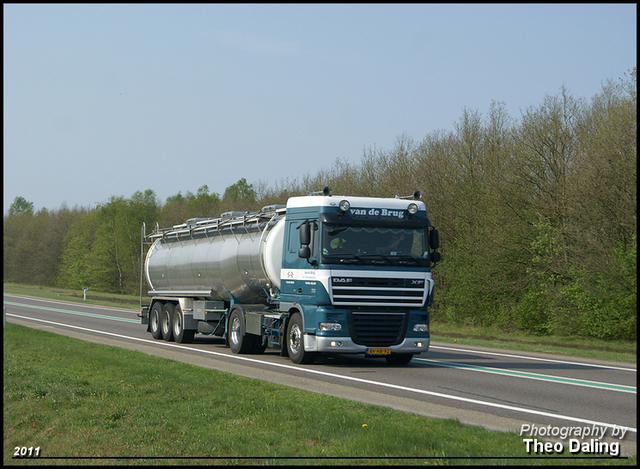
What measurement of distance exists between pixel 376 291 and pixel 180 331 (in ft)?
31.7

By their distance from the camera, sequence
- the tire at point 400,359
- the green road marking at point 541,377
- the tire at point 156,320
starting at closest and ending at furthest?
the green road marking at point 541,377, the tire at point 400,359, the tire at point 156,320

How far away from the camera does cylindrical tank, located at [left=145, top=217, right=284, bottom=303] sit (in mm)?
17797

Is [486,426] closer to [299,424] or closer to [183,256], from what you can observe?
[299,424]

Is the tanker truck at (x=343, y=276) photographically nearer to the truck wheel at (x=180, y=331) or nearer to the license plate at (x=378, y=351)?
the license plate at (x=378, y=351)

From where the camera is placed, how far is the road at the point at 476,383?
385 inches

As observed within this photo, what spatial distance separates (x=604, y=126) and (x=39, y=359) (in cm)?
2167

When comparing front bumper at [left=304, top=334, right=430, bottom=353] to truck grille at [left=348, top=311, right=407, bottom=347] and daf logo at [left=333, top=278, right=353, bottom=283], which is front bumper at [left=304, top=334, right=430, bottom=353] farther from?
daf logo at [left=333, top=278, right=353, bottom=283]

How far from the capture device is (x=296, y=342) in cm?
1644

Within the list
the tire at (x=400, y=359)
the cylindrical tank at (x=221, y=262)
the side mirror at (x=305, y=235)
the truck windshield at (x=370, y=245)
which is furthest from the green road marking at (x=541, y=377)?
the cylindrical tank at (x=221, y=262)

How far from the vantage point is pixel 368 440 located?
7.49m

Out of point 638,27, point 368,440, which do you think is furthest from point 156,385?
point 638,27

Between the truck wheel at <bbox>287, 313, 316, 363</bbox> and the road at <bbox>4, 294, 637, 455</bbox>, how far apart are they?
0.75ft

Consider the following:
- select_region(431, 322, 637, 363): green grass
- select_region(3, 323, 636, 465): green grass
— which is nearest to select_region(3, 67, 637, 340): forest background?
select_region(431, 322, 637, 363): green grass

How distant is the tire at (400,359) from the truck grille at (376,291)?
155 cm
